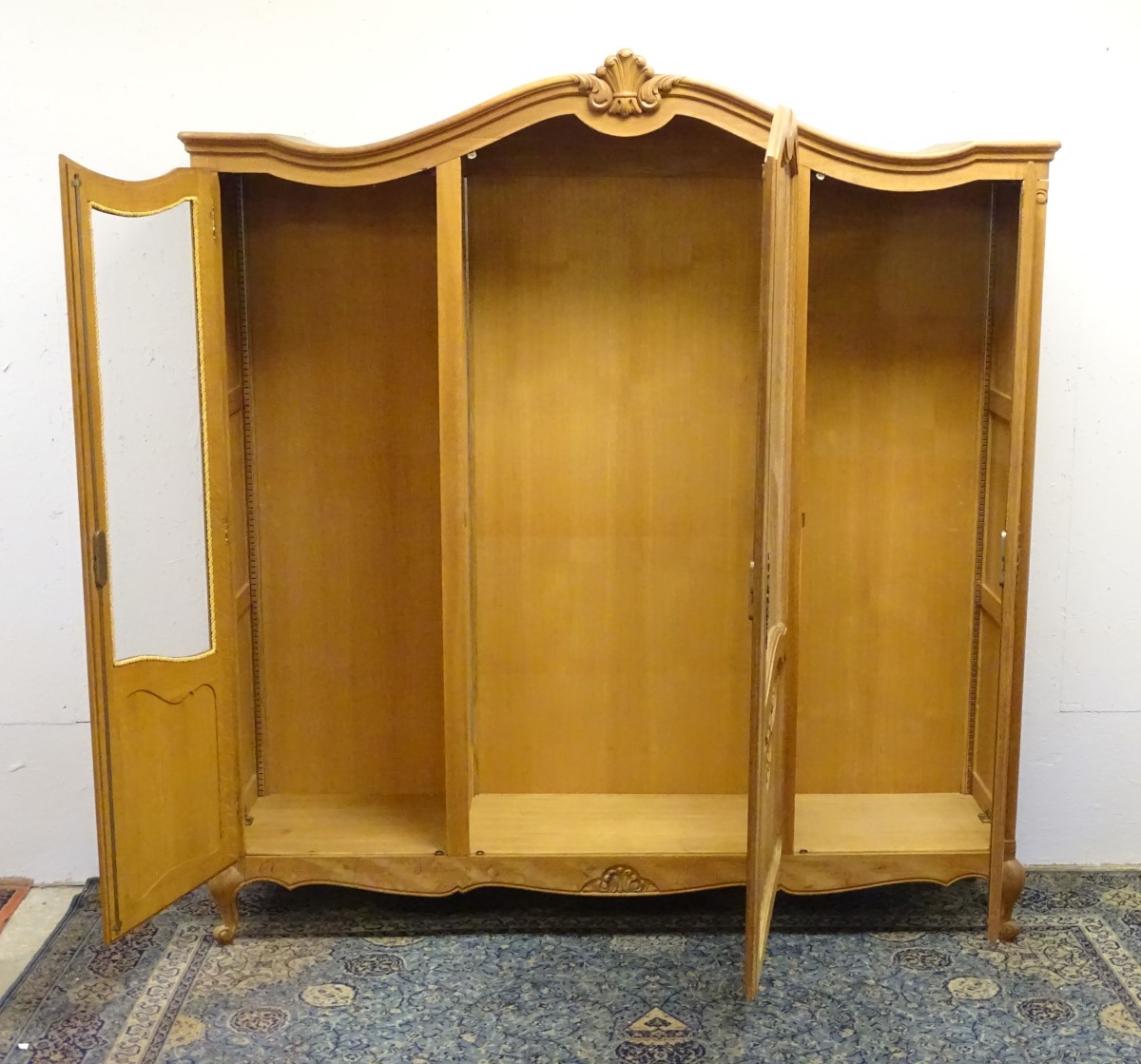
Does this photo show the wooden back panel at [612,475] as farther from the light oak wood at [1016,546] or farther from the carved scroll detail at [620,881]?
the light oak wood at [1016,546]

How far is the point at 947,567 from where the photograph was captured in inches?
139

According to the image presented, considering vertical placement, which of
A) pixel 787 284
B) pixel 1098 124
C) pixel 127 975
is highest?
pixel 1098 124

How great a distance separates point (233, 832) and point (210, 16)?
2.12m

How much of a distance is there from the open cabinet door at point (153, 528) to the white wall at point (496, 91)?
0.83 feet

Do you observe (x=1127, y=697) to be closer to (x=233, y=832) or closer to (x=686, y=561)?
(x=686, y=561)

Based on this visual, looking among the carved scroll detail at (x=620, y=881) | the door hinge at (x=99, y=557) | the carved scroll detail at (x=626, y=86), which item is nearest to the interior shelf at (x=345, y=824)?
the carved scroll detail at (x=620, y=881)

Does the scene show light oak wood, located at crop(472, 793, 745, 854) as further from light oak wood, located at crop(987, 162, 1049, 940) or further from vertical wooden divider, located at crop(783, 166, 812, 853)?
light oak wood, located at crop(987, 162, 1049, 940)

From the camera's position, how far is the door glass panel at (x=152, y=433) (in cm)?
309

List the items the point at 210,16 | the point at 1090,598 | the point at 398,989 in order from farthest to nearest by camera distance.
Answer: the point at 1090,598, the point at 210,16, the point at 398,989

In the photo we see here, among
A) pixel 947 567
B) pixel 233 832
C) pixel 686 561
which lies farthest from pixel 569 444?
pixel 233 832

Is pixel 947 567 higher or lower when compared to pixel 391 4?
lower

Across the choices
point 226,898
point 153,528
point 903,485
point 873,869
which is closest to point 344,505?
point 153,528

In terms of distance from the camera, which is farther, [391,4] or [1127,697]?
[1127,697]

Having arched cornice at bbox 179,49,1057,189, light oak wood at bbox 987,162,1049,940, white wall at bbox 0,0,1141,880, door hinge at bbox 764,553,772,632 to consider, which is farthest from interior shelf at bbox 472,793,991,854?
arched cornice at bbox 179,49,1057,189
